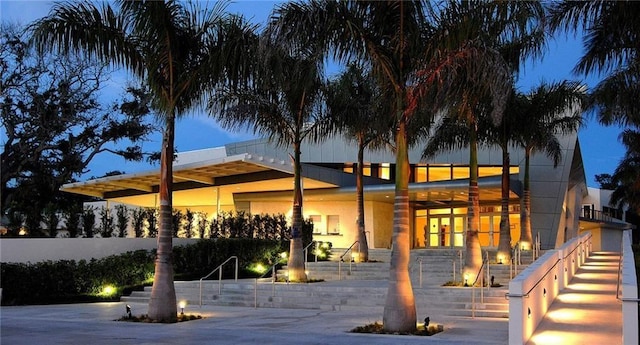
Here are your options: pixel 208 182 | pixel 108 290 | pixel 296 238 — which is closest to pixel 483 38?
pixel 296 238

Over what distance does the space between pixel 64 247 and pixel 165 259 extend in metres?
8.18

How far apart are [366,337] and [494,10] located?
242 inches

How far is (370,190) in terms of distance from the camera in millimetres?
33062

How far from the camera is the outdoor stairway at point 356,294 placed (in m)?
16.0

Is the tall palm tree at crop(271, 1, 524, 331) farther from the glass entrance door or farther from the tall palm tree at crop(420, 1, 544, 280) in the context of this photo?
the glass entrance door

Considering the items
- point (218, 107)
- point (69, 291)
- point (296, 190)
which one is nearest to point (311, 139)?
point (296, 190)

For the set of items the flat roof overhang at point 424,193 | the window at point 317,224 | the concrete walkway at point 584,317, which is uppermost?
the flat roof overhang at point 424,193

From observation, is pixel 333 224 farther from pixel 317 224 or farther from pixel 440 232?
pixel 440 232

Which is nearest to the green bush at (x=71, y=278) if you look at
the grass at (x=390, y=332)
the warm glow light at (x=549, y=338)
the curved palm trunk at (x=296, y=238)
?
the curved palm trunk at (x=296, y=238)

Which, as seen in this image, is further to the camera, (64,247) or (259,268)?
(259,268)

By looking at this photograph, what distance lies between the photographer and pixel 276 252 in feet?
87.1

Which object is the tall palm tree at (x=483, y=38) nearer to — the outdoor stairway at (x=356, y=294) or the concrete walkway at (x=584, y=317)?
the concrete walkway at (x=584, y=317)

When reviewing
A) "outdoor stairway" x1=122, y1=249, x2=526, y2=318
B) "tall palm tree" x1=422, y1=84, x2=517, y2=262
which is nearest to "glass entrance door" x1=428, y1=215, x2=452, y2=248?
"outdoor stairway" x1=122, y1=249, x2=526, y2=318

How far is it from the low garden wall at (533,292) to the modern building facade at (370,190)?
469 inches
